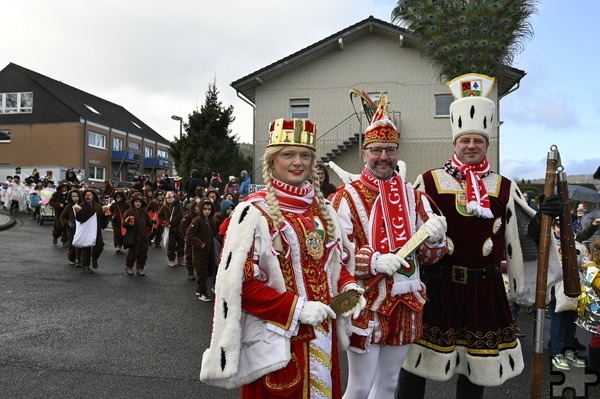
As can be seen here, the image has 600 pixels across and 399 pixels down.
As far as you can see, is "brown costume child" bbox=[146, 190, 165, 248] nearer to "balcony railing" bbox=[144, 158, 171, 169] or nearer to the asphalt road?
the asphalt road

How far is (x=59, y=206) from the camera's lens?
14.5m

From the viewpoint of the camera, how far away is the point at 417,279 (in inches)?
124

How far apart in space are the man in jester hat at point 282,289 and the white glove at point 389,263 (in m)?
0.37

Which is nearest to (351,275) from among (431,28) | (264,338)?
(264,338)

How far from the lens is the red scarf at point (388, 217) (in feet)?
10.4

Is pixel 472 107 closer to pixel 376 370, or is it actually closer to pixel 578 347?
pixel 376 370

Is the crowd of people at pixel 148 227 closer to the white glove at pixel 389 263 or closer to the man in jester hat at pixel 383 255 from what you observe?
the man in jester hat at pixel 383 255

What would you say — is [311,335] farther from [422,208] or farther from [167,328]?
[167,328]

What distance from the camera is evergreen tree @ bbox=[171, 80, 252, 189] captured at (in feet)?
84.4

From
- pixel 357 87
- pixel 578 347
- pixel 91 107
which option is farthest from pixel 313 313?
pixel 91 107

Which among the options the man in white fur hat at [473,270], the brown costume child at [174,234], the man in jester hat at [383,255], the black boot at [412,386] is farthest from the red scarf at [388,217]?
the brown costume child at [174,234]

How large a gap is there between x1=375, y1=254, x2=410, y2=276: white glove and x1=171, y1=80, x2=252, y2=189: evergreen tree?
2299cm

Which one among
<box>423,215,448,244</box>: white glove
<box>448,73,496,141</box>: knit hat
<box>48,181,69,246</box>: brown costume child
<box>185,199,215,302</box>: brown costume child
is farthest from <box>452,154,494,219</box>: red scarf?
<box>48,181,69,246</box>: brown costume child

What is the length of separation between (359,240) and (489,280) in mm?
1005
